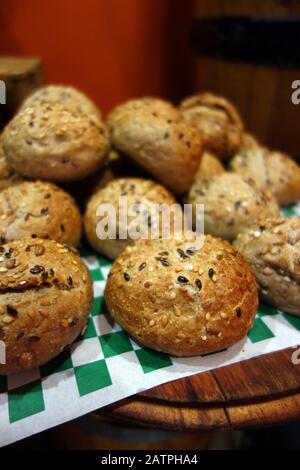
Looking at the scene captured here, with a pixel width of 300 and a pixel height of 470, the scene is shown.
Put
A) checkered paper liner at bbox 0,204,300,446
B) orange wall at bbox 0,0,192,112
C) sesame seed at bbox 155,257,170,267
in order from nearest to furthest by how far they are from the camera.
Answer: checkered paper liner at bbox 0,204,300,446, sesame seed at bbox 155,257,170,267, orange wall at bbox 0,0,192,112

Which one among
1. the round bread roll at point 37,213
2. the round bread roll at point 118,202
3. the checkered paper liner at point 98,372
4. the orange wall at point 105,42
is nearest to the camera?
the checkered paper liner at point 98,372

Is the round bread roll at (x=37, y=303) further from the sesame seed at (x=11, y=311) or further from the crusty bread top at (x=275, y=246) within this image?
the crusty bread top at (x=275, y=246)

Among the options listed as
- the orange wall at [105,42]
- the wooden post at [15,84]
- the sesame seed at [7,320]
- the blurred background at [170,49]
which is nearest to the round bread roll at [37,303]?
the sesame seed at [7,320]

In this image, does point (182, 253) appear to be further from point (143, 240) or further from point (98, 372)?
point (98, 372)

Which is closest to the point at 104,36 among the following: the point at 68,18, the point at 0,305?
the point at 68,18

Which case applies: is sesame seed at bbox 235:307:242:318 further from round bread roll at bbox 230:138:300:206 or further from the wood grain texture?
the wood grain texture

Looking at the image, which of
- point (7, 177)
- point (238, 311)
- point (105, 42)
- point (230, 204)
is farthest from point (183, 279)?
point (105, 42)

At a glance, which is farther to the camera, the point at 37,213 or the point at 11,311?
the point at 37,213

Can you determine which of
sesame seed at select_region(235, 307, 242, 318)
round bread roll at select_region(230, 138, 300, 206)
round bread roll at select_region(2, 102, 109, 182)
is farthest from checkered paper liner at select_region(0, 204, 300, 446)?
round bread roll at select_region(230, 138, 300, 206)
